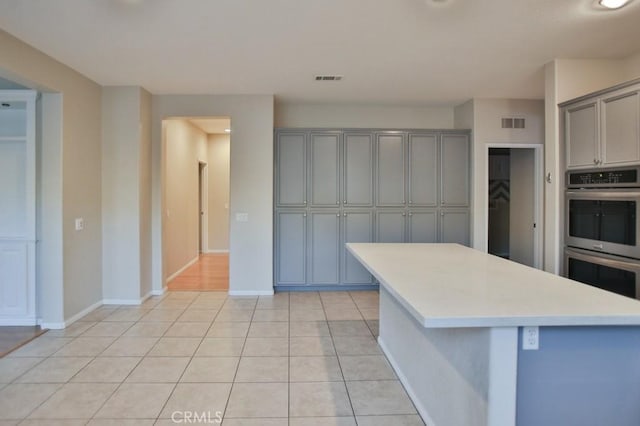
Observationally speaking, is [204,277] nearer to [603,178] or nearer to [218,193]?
[218,193]

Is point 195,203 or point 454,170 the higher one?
point 454,170

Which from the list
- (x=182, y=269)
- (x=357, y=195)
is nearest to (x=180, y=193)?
(x=182, y=269)

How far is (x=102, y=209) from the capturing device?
174 inches

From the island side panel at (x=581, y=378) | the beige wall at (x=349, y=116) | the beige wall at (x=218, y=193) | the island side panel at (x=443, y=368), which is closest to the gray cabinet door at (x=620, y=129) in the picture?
the island side panel at (x=581, y=378)

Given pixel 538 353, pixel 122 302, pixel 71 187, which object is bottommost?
pixel 122 302

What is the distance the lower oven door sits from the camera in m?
2.76

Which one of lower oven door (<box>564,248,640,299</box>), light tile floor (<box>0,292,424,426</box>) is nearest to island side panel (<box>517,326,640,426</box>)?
light tile floor (<box>0,292,424,426</box>)

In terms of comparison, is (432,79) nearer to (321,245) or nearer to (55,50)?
(321,245)

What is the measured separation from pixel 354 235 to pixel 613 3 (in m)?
3.50

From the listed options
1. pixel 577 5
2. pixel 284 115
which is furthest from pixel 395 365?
pixel 284 115

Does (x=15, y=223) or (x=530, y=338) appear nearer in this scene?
(x=530, y=338)

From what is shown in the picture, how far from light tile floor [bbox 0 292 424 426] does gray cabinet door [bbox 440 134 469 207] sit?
2.16 m

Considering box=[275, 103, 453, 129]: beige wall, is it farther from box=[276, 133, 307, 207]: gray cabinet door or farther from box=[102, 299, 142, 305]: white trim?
box=[102, 299, 142, 305]: white trim

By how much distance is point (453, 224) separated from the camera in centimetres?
519
